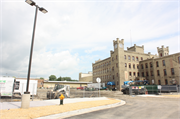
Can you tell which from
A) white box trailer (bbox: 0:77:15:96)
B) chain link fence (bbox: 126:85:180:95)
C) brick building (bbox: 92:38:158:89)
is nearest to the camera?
white box trailer (bbox: 0:77:15:96)

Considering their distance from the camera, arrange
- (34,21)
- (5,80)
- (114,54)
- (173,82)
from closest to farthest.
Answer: (34,21) → (5,80) → (173,82) → (114,54)

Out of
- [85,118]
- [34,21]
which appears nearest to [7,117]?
[85,118]

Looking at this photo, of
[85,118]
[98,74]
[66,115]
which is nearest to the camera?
[85,118]

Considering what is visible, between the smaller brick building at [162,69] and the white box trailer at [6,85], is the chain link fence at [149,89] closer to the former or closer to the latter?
the smaller brick building at [162,69]

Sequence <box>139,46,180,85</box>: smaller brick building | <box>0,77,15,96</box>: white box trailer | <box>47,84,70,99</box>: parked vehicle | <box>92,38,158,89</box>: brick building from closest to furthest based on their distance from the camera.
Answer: <box>47,84,70,99</box>: parked vehicle < <box>0,77,15,96</box>: white box trailer < <box>139,46,180,85</box>: smaller brick building < <box>92,38,158,89</box>: brick building

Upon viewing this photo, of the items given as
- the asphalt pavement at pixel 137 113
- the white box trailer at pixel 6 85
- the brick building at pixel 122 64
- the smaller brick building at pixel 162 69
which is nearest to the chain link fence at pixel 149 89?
the smaller brick building at pixel 162 69

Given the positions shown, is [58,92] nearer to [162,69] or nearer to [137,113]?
[137,113]

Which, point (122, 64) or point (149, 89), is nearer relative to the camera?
point (149, 89)

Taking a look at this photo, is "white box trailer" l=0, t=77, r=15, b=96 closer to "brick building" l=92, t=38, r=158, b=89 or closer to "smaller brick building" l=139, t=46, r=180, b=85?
"brick building" l=92, t=38, r=158, b=89

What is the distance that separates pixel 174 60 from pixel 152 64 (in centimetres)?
862

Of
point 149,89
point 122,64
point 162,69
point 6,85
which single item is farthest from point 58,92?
point 162,69

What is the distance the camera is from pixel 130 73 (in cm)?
5056

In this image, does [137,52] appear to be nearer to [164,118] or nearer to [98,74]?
[98,74]

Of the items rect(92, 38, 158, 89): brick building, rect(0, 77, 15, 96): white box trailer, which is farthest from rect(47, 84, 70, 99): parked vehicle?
rect(92, 38, 158, 89): brick building
